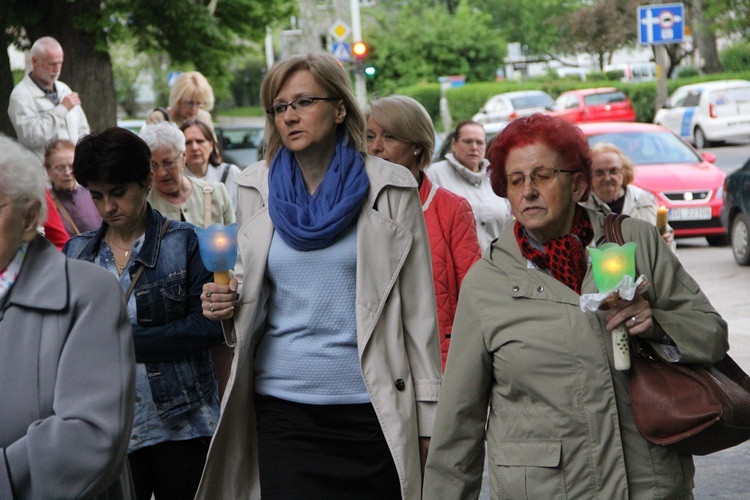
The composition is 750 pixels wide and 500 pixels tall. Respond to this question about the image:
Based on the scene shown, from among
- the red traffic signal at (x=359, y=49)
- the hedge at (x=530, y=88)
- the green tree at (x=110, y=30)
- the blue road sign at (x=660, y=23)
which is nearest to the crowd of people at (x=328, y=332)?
the green tree at (x=110, y=30)

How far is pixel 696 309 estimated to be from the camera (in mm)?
3559

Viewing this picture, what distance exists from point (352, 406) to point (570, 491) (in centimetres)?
105

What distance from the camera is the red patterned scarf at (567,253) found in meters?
3.65

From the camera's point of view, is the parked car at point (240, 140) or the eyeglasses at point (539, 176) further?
the parked car at point (240, 140)

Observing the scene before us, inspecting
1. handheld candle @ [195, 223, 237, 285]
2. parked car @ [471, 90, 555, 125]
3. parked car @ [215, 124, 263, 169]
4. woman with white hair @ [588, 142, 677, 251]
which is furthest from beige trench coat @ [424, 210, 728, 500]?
parked car @ [471, 90, 555, 125]

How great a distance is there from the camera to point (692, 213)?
1739cm

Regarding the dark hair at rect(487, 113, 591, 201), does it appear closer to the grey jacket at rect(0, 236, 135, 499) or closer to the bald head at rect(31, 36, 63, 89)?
the grey jacket at rect(0, 236, 135, 499)

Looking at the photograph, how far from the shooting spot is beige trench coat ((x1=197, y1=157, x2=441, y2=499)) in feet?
14.1

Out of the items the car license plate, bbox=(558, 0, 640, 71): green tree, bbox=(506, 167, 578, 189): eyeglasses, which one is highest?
bbox=(558, 0, 640, 71): green tree

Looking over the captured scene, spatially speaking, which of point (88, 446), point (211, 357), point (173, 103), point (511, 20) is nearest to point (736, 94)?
point (173, 103)

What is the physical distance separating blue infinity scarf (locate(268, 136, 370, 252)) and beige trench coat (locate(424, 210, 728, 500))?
0.70 m

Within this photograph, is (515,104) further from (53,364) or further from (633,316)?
(53,364)

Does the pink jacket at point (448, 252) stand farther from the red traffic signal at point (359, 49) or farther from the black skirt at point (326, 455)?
the red traffic signal at point (359, 49)

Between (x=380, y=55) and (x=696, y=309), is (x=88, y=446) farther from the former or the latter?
(x=380, y=55)
